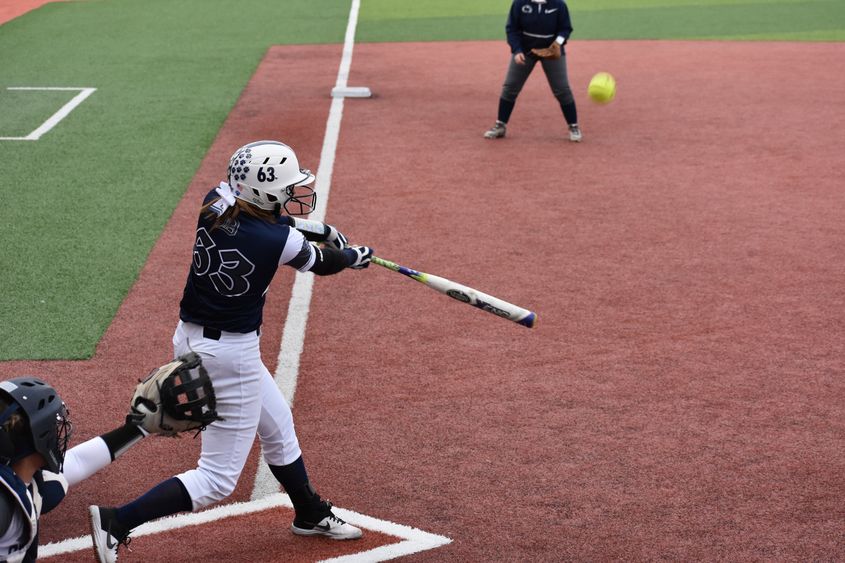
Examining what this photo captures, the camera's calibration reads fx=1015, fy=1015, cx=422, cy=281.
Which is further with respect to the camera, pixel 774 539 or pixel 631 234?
pixel 631 234

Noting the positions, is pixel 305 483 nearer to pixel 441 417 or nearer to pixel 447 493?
pixel 447 493

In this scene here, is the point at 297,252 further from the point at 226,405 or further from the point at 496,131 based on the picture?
the point at 496,131

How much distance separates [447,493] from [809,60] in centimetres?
1443

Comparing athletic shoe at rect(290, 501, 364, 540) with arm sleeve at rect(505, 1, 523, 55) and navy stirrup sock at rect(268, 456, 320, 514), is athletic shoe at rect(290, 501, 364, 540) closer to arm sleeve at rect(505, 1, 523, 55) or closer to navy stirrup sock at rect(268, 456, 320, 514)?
navy stirrup sock at rect(268, 456, 320, 514)

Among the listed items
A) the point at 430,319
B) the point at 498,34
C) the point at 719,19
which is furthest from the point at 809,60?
the point at 430,319

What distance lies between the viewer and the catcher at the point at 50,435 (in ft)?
12.0

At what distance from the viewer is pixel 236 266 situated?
14.9ft

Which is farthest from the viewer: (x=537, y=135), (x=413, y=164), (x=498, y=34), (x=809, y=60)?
(x=498, y=34)

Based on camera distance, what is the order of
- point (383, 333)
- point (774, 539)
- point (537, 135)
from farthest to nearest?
point (537, 135) → point (383, 333) → point (774, 539)

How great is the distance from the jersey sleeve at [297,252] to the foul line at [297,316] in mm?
1422

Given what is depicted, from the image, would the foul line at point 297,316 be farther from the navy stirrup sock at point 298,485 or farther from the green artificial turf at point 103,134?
the green artificial turf at point 103,134

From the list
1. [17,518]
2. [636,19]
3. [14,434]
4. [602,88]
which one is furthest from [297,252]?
[636,19]

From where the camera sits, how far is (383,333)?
24.6 feet

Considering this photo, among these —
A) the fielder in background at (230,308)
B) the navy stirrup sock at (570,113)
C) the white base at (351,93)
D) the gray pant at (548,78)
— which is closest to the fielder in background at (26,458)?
the fielder in background at (230,308)
